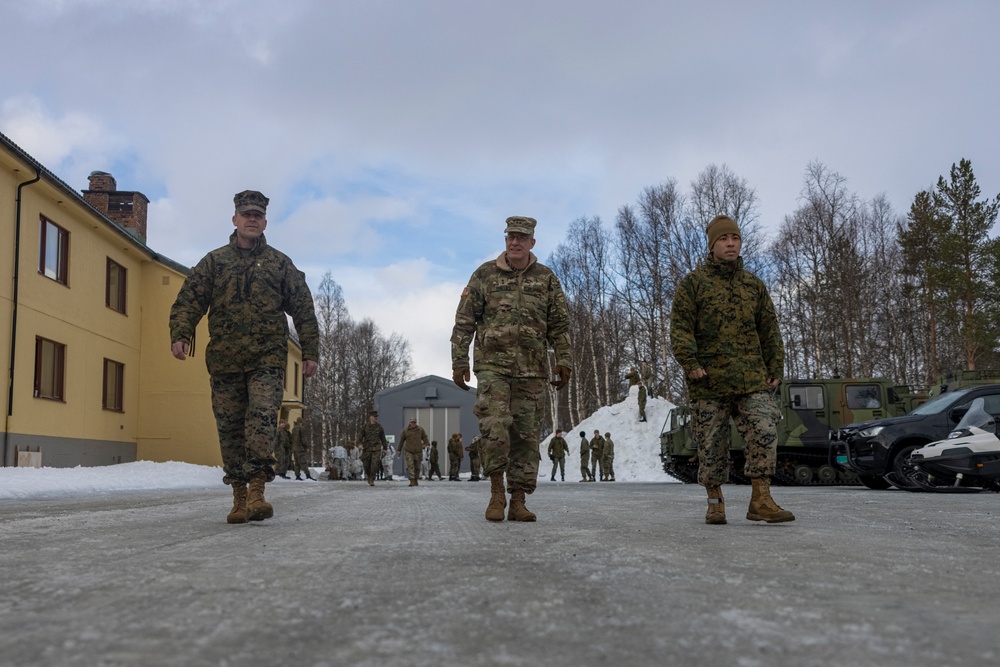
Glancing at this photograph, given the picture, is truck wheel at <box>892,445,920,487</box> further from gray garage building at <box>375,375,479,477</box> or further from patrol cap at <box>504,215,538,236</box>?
gray garage building at <box>375,375,479,477</box>

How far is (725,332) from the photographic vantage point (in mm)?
5500

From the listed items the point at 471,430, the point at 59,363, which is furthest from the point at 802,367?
the point at 59,363

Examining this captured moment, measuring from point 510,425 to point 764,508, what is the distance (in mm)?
1608

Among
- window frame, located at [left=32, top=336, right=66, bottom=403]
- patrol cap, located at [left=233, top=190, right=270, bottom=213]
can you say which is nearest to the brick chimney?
window frame, located at [left=32, top=336, right=66, bottom=403]

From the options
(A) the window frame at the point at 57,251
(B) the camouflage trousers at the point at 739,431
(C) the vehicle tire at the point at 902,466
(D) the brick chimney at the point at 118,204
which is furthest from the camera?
(D) the brick chimney at the point at 118,204

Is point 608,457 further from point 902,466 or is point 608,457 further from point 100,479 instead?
point 100,479

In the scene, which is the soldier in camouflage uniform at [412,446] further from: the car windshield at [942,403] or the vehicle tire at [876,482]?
the car windshield at [942,403]

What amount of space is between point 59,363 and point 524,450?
16280 millimetres

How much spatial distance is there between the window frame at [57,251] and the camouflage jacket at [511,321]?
49.6 ft

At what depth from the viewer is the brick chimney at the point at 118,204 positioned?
26500mm

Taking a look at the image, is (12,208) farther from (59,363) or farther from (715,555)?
(715,555)

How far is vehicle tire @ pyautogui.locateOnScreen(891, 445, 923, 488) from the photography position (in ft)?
40.8

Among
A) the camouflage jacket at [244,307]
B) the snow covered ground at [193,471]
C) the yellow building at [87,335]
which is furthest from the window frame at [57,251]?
the camouflage jacket at [244,307]

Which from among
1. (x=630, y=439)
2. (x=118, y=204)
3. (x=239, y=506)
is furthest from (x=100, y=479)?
(x=630, y=439)
